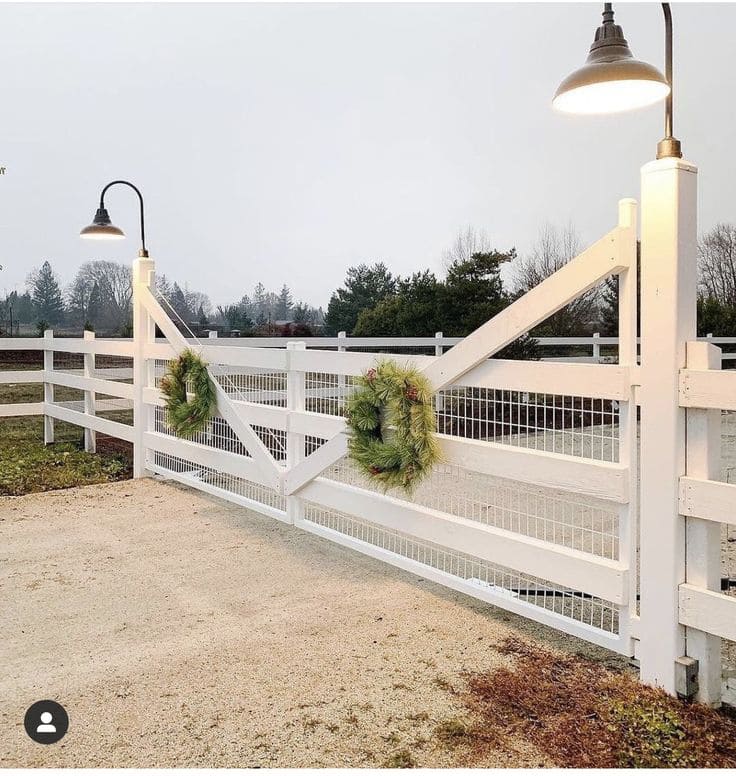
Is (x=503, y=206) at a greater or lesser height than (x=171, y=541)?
greater

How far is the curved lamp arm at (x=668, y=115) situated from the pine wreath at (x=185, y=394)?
3.61 m

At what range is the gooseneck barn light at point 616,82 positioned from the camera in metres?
2.51

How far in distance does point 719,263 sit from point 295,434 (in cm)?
1925

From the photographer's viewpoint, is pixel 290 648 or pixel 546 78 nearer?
pixel 290 648

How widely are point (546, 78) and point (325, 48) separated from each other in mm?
3238

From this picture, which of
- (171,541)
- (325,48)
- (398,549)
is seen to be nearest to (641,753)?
(398,549)

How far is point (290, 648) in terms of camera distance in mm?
2926

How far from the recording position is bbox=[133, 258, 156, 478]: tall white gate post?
254 inches

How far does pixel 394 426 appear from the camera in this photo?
11.0 feet

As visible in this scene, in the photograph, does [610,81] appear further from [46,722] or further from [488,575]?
[46,722]

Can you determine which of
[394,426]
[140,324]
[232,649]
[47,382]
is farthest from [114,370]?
[232,649]

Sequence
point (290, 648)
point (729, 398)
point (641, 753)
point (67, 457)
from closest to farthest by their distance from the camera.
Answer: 1. point (641, 753)
2. point (729, 398)
3. point (290, 648)
4. point (67, 457)

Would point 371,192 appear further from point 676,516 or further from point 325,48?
point 676,516

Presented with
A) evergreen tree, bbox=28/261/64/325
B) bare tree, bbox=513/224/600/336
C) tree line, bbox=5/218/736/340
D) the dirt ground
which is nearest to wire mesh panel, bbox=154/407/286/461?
the dirt ground
